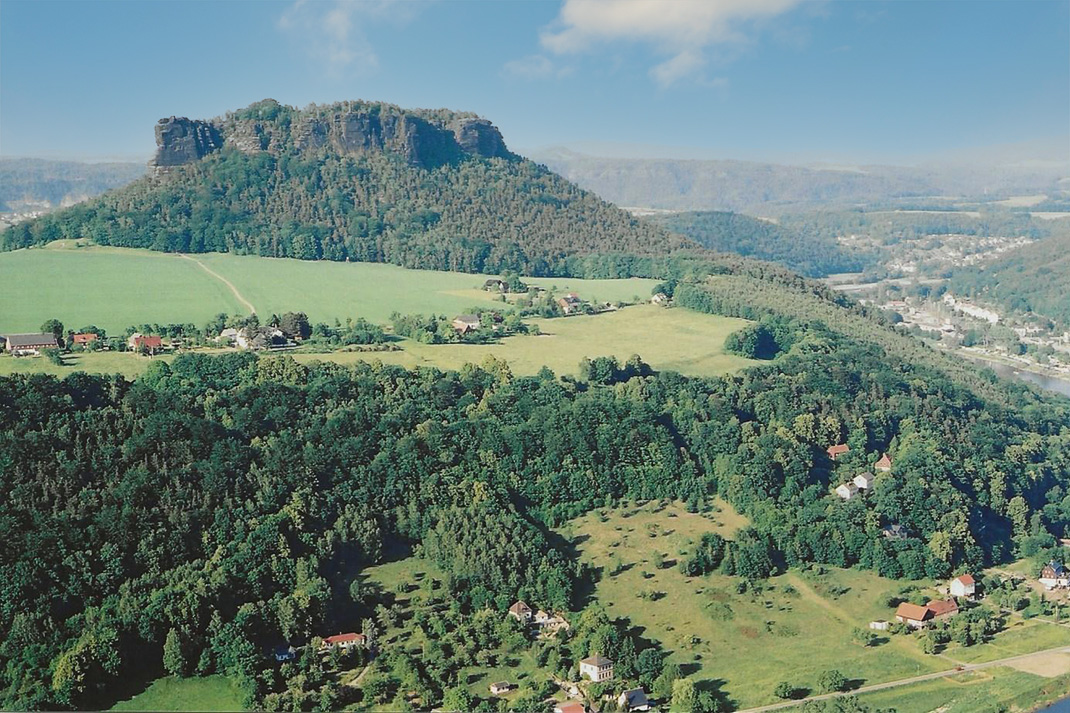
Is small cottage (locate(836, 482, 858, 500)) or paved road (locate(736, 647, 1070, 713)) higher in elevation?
small cottage (locate(836, 482, 858, 500))

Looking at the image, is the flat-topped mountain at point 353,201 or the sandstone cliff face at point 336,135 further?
the sandstone cliff face at point 336,135

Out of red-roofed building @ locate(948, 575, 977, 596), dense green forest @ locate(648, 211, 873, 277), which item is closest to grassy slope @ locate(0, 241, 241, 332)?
red-roofed building @ locate(948, 575, 977, 596)

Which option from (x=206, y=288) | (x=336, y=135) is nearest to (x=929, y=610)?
(x=206, y=288)


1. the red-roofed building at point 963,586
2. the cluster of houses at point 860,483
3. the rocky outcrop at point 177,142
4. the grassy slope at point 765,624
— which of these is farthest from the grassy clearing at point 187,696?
the rocky outcrop at point 177,142

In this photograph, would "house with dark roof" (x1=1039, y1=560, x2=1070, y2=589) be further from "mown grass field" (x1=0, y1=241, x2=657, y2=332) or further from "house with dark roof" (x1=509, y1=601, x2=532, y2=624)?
"mown grass field" (x1=0, y1=241, x2=657, y2=332)

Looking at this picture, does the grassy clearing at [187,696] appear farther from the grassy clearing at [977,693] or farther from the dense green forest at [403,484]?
the grassy clearing at [977,693]

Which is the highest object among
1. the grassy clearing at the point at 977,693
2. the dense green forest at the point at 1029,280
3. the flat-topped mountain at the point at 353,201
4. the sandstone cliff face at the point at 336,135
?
the sandstone cliff face at the point at 336,135

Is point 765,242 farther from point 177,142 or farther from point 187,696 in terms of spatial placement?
point 187,696
